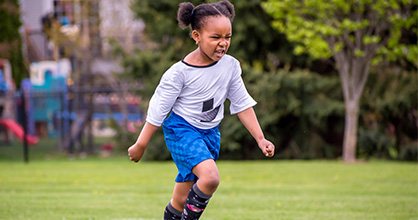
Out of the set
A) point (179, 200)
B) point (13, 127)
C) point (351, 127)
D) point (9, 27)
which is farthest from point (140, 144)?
Result: point (9, 27)

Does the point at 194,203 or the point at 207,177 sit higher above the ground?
the point at 207,177

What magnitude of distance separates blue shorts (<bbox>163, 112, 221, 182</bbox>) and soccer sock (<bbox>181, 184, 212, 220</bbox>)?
0.18 metres

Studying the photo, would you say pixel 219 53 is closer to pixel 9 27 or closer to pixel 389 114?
pixel 389 114

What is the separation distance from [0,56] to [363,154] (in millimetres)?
12559

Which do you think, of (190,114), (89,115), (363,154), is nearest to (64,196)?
(190,114)

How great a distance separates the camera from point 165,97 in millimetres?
3979

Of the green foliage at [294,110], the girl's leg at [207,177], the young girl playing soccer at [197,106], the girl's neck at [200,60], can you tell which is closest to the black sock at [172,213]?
the young girl playing soccer at [197,106]

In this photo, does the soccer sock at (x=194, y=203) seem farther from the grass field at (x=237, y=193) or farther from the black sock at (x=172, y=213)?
the grass field at (x=237, y=193)

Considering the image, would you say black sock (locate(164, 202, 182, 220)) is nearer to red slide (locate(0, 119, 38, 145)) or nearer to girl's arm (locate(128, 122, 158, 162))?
girl's arm (locate(128, 122, 158, 162))

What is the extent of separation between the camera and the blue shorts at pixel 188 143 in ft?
13.0

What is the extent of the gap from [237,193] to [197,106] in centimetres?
456

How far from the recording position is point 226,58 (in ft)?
13.8

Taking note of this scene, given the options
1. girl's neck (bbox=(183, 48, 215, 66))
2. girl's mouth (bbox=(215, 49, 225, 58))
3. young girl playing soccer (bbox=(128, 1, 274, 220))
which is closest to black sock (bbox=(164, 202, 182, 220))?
young girl playing soccer (bbox=(128, 1, 274, 220))

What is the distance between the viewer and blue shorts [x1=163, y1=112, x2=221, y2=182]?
3.95 metres
